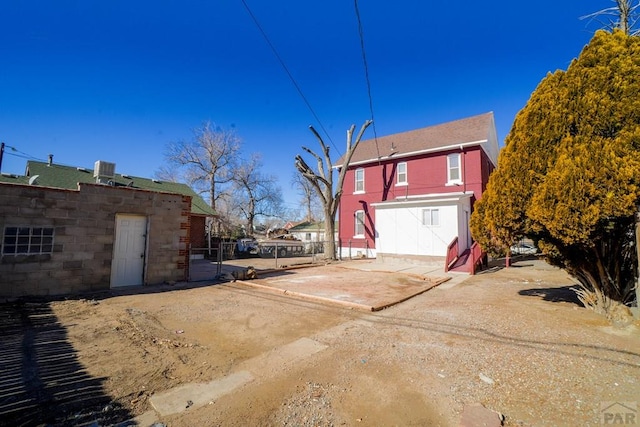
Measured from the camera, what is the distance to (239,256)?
21062 mm

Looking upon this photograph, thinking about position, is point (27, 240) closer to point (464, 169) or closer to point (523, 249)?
point (464, 169)

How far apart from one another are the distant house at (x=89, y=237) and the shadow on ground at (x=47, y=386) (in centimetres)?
316

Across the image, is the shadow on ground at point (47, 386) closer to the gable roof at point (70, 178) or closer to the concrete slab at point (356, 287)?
the concrete slab at point (356, 287)

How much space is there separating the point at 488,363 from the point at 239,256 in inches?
751

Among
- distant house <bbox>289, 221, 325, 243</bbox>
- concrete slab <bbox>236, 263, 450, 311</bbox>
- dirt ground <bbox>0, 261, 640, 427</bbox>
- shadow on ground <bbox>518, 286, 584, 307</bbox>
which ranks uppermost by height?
distant house <bbox>289, 221, 325, 243</bbox>

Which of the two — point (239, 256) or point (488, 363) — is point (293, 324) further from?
point (239, 256)

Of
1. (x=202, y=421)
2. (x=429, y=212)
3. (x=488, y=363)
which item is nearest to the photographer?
(x=202, y=421)

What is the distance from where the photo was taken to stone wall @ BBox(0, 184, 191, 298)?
7230 millimetres

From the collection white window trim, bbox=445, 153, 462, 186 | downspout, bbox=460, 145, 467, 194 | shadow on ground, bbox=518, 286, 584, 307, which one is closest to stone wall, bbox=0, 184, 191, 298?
shadow on ground, bbox=518, 286, 584, 307

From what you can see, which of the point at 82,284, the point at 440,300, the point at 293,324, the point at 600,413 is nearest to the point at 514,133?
the point at 440,300

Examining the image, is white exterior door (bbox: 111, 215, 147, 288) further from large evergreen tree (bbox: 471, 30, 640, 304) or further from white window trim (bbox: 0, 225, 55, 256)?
large evergreen tree (bbox: 471, 30, 640, 304)

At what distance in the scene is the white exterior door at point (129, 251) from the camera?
29.3ft

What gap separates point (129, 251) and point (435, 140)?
719 inches

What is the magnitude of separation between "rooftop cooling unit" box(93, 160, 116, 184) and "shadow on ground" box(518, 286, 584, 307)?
14757 millimetres
